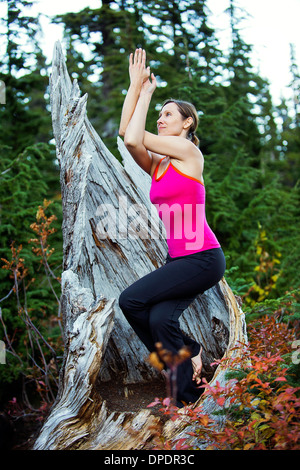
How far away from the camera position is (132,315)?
3383 millimetres

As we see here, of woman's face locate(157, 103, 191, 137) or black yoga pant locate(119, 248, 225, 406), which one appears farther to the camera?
woman's face locate(157, 103, 191, 137)

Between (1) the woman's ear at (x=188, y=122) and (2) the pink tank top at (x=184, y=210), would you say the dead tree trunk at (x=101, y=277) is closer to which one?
(2) the pink tank top at (x=184, y=210)

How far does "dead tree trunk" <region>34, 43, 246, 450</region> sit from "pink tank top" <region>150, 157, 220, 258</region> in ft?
2.30

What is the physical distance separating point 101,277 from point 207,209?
11.1ft

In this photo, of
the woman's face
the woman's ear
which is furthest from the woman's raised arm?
the woman's ear

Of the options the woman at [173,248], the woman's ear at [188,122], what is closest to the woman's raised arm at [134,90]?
the woman at [173,248]

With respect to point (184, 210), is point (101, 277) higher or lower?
lower

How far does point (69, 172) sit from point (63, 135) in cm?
43

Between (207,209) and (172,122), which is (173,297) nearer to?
(172,122)

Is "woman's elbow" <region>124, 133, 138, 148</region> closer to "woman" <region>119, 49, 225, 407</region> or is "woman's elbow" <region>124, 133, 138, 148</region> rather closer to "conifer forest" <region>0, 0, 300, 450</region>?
"woman" <region>119, 49, 225, 407</region>

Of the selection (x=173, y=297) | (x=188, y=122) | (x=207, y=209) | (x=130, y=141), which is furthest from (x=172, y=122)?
(x=207, y=209)

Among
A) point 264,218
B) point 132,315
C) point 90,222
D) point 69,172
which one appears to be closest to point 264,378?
point 132,315

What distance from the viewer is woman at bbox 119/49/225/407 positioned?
327cm

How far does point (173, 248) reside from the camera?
348 centimetres
